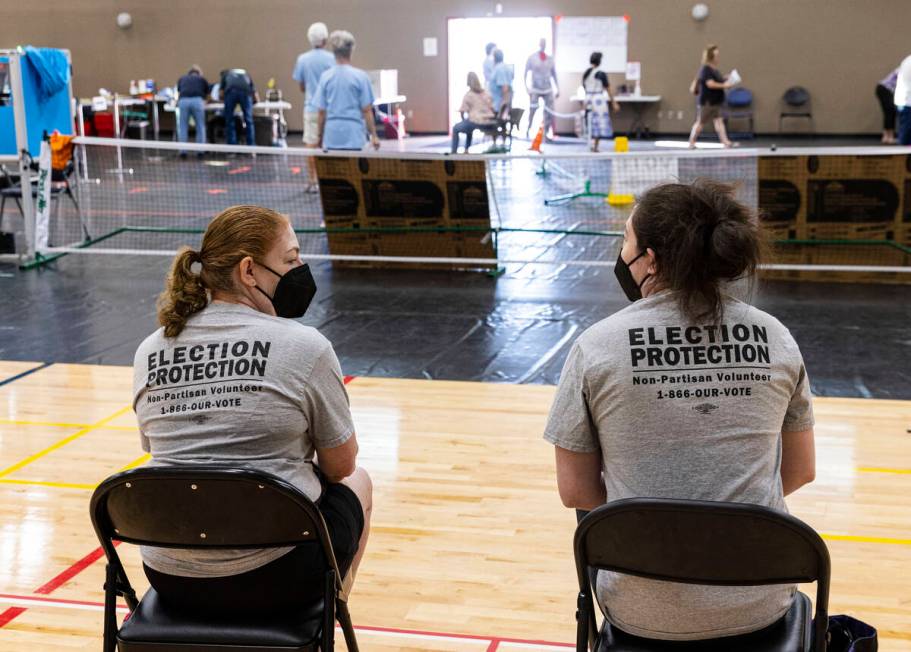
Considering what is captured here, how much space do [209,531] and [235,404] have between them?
26cm

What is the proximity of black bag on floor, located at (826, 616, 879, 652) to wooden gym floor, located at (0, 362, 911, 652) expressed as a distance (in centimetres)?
86

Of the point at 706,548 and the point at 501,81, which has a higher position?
the point at 501,81

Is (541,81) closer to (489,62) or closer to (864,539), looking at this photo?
(489,62)

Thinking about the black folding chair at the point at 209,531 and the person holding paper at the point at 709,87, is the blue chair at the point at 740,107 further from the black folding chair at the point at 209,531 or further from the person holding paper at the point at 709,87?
the black folding chair at the point at 209,531

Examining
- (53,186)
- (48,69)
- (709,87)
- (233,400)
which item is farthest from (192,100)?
(233,400)

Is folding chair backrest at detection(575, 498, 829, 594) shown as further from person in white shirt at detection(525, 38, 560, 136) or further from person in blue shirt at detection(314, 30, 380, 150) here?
person in white shirt at detection(525, 38, 560, 136)

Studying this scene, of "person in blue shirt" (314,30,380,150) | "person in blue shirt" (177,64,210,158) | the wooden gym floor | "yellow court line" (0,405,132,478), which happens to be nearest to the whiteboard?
"person in blue shirt" (177,64,210,158)

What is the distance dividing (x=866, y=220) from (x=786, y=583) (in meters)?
6.45

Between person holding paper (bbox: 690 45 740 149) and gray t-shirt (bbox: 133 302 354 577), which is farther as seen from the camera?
person holding paper (bbox: 690 45 740 149)

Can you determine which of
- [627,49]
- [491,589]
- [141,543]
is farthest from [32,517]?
[627,49]

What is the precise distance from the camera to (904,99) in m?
11.7

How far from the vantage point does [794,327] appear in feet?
21.3

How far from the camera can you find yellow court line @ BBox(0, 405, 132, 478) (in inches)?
170

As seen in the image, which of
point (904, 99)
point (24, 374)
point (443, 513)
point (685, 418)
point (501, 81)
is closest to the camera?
point (685, 418)
